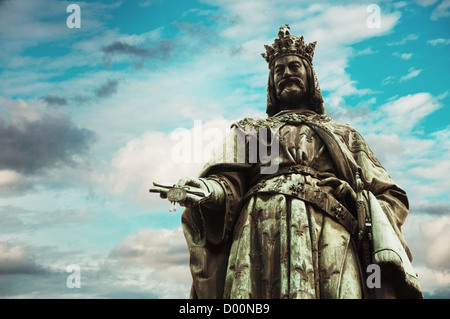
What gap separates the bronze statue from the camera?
364 inches

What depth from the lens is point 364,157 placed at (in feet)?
37.2

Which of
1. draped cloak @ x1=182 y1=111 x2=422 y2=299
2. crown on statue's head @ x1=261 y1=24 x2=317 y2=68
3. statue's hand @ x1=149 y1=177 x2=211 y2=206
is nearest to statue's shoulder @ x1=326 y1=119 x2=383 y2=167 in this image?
draped cloak @ x1=182 y1=111 x2=422 y2=299

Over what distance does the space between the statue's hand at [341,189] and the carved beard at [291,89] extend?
227 centimetres

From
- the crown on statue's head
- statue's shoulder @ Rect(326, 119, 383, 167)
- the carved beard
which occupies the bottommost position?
statue's shoulder @ Rect(326, 119, 383, 167)

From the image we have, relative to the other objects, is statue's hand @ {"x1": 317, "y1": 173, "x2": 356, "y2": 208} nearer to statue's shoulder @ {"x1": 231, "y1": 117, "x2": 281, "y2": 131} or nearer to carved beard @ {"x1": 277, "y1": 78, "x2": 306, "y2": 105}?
statue's shoulder @ {"x1": 231, "y1": 117, "x2": 281, "y2": 131}

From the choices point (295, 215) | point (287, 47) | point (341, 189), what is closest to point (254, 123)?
point (287, 47)

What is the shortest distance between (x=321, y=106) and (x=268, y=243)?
12.7ft

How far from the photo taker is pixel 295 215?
975 centimetres

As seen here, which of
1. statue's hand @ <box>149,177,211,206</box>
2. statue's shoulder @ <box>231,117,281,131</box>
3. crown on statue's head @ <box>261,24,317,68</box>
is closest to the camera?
statue's hand @ <box>149,177,211,206</box>

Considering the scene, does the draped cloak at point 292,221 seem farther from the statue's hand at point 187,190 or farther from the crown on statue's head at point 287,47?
the crown on statue's head at point 287,47

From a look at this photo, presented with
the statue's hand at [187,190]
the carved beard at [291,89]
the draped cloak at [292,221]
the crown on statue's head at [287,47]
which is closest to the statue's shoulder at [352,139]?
the draped cloak at [292,221]

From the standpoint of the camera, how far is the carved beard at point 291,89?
39.7 ft

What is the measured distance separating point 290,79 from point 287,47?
655 millimetres

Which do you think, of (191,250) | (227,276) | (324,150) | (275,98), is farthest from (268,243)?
(275,98)
